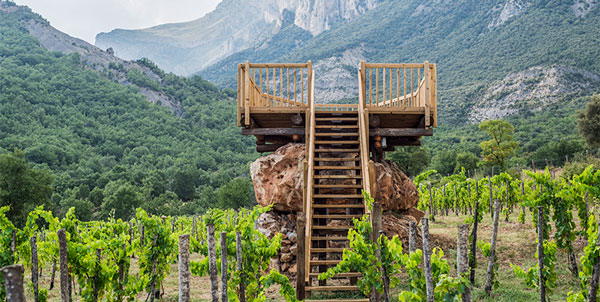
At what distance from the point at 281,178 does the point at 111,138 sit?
52.8m

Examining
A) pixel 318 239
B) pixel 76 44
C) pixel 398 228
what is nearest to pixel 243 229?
pixel 318 239

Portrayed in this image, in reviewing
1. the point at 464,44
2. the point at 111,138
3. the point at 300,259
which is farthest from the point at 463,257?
the point at 464,44

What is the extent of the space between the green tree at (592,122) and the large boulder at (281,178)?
26667 mm

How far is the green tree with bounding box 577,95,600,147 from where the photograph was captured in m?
29.2

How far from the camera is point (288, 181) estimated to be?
9.86 meters

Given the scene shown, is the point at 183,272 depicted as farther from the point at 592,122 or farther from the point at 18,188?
the point at 592,122

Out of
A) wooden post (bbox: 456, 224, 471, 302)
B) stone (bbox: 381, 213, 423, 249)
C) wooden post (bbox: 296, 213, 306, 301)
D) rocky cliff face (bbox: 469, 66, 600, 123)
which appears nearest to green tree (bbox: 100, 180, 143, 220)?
stone (bbox: 381, 213, 423, 249)

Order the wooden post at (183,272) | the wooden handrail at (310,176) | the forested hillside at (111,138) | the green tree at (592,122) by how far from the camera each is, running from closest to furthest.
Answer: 1. the wooden post at (183,272)
2. the wooden handrail at (310,176)
3. the green tree at (592,122)
4. the forested hillside at (111,138)

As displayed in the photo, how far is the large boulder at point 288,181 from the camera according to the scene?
9867 mm

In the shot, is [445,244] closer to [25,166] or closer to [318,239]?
[318,239]

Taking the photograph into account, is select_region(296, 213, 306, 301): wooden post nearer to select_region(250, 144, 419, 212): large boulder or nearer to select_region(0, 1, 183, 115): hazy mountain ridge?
select_region(250, 144, 419, 212): large boulder

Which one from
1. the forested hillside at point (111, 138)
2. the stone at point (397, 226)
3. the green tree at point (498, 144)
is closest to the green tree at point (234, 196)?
the forested hillside at point (111, 138)

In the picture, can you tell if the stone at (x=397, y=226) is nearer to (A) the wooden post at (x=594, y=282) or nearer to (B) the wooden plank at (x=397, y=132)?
(B) the wooden plank at (x=397, y=132)

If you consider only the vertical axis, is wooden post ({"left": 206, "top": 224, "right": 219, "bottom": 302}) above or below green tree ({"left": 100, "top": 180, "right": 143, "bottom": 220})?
above
